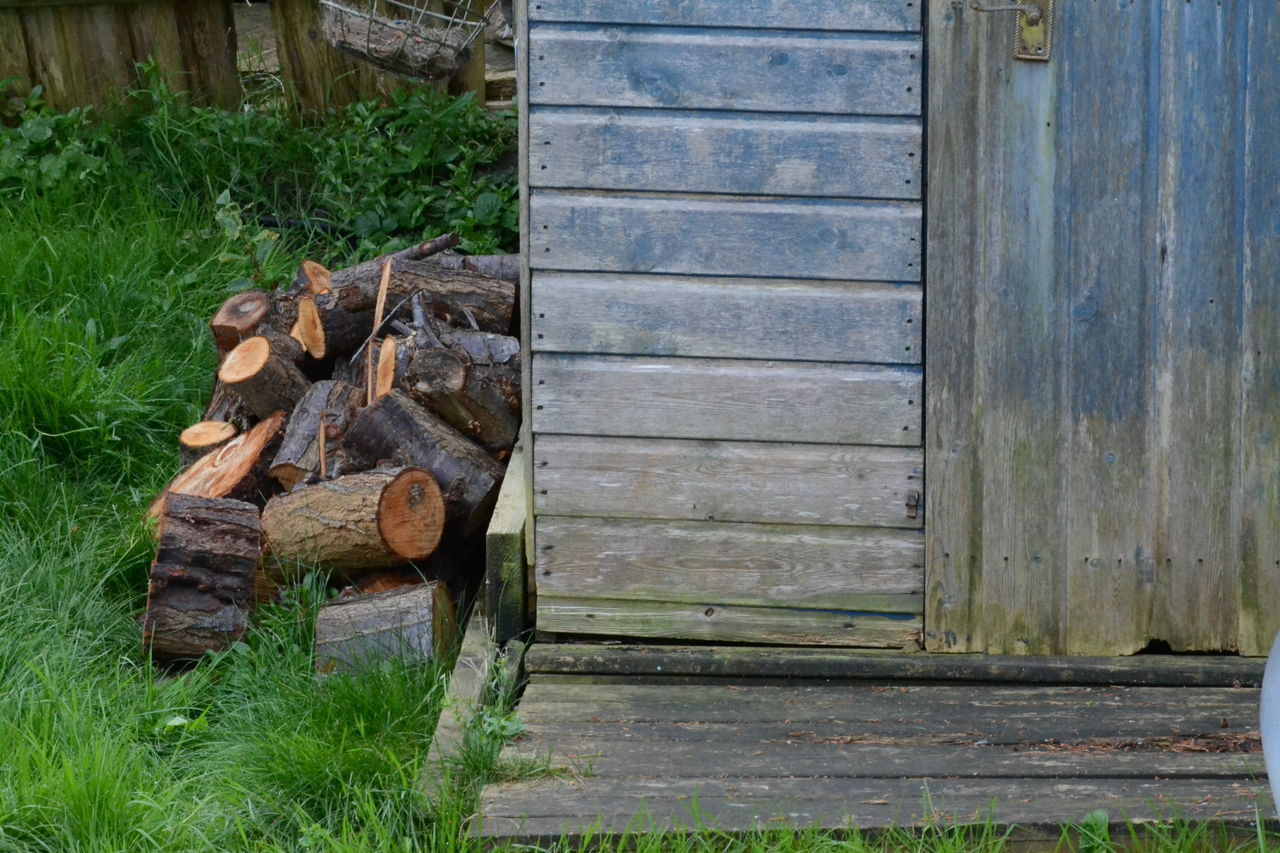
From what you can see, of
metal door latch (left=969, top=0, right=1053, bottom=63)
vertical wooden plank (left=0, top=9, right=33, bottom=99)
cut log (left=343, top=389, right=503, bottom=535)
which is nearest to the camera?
metal door latch (left=969, top=0, right=1053, bottom=63)

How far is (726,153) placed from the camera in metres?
4.09

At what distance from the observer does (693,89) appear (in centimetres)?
405

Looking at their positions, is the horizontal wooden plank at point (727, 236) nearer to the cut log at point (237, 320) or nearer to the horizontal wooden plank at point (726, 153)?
the horizontal wooden plank at point (726, 153)

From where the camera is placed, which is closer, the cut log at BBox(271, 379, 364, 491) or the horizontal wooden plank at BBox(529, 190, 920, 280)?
the horizontal wooden plank at BBox(529, 190, 920, 280)

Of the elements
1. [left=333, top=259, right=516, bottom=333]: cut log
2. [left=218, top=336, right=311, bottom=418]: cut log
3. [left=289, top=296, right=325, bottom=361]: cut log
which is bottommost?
[left=218, top=336, right=311, bottom=418]: cut log

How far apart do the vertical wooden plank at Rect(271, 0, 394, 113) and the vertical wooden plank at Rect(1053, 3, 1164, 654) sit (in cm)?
427

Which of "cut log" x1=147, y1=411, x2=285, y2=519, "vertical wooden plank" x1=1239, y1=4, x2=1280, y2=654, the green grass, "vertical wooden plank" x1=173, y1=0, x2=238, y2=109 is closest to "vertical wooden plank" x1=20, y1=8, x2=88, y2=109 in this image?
the green grass

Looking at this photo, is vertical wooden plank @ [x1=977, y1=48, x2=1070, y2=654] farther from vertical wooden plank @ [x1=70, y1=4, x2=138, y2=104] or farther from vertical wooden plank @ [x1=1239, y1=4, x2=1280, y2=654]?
vertical wooden plank @ [x1=70, y1=4, x2=138, y2=104]

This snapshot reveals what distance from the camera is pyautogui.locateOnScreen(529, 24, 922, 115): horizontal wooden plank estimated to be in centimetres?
402

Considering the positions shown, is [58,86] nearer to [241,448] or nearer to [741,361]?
[241,448]

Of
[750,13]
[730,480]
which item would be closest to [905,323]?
[730,480]

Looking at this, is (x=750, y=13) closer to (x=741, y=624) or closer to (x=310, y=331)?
(x=741, y=624)

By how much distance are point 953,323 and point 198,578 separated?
2395mm

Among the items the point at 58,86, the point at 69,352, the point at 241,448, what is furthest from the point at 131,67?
the point at 241,448
